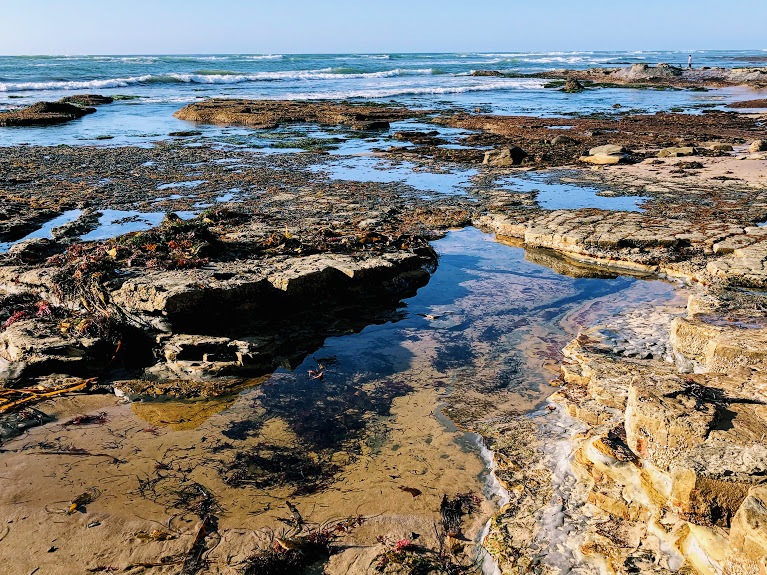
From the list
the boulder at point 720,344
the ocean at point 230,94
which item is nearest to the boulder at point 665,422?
the boulder at point 720,344

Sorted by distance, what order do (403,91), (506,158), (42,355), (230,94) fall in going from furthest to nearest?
1. (403,91)
2. (230,94)
3. (506,158)
4. (42,355)

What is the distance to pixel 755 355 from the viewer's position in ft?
15.7

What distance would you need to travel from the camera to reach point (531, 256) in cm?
982

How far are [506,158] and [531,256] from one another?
25.0 feet

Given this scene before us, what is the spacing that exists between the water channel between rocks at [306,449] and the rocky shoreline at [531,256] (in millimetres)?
342

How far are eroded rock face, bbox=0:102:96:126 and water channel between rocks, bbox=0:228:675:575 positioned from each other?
84.0ft

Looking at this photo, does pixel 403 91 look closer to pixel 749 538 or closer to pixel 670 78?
pixel 670 78

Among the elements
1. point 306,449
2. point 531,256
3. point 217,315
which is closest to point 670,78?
point 531,256

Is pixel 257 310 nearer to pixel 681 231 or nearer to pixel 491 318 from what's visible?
pixel 491 318

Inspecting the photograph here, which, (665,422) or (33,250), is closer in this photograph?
(665,422)

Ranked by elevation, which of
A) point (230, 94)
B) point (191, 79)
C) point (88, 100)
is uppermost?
point (191, 79)

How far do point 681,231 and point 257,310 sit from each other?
6962mm

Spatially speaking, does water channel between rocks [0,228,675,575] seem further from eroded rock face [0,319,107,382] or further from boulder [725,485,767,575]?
boulder [725,485,767,575]

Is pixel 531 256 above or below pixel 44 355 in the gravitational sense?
below
